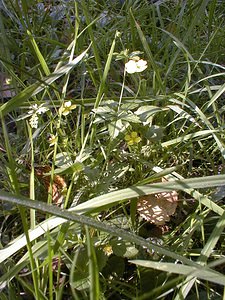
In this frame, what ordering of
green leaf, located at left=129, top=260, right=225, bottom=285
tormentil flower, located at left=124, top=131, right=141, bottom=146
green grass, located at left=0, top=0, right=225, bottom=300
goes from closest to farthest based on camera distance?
1. green leaf, located at left=129, top=260, right=225, bottom=285
2. green grass, located at left=0, top=0, right=225, bottom=300
3. tormentil flower, located at left=124, top=131, right=141, bottom=146

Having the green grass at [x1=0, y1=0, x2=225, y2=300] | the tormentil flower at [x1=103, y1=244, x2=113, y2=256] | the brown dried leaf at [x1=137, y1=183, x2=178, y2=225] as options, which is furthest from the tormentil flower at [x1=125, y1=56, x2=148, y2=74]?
the tormentil flower at [x1=103, y1=244, x2=113, y2=256]

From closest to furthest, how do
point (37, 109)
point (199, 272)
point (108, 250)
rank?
point (199, 272) < point (108, 250) < point (37, 109)

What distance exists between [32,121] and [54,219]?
304mm

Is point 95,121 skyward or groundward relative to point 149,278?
skyward

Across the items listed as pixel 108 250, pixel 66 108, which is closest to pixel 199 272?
pixel 108 250

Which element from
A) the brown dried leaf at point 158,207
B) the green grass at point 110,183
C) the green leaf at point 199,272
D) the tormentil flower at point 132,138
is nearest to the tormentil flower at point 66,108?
the green grass at point 110,183

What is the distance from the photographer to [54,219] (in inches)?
35.5

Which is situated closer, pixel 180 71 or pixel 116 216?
pixel 116 216

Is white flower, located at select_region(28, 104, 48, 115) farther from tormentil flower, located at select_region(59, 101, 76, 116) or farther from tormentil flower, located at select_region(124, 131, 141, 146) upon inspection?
tormentil flower, located at select_region(124, 131, 141, 146)

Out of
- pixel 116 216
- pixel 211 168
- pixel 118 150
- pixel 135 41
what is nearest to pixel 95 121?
pixel 118 150

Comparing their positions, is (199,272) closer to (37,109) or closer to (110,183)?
(110,183)

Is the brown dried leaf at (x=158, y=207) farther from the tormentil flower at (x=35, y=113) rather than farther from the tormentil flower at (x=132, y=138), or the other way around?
the tormentil flower at (x=35, y=113)

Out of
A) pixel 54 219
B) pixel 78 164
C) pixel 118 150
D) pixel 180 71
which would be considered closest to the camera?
pixel 54 219

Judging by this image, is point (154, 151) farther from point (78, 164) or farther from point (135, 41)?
point (135, 41)
